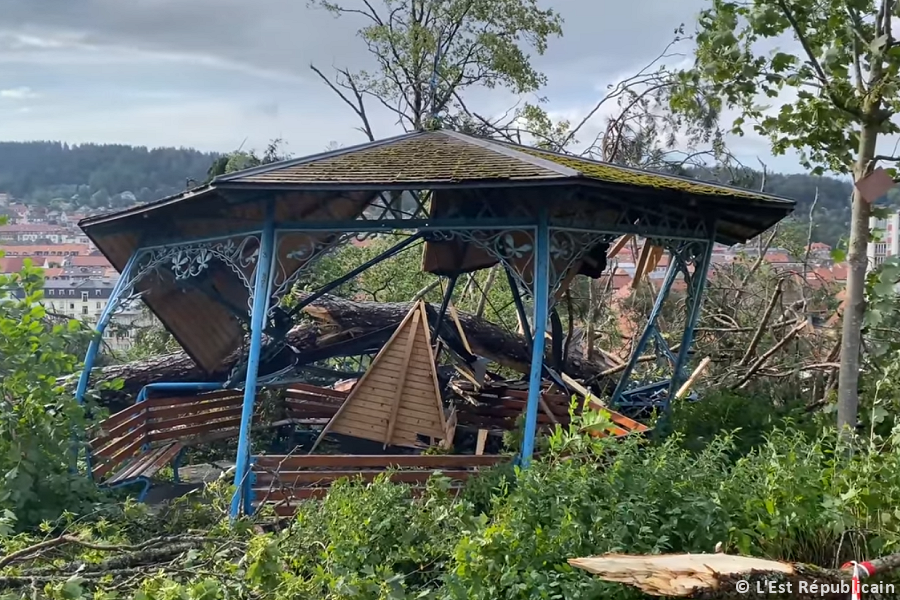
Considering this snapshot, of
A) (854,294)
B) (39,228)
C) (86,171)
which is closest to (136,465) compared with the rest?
(854,294)

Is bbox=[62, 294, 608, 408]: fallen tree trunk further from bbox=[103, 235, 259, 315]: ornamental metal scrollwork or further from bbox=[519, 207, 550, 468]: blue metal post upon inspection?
bbox=[519, 207, 550, 468]: blue metal post

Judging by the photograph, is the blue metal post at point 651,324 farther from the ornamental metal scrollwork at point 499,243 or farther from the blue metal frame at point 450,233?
the ornamental metal scrollwork at point 499,243

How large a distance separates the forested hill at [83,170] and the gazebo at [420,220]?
106 feet

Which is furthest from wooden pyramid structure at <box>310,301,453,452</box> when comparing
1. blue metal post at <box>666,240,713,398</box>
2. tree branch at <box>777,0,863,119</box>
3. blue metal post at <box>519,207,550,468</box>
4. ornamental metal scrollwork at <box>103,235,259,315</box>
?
tree branch at <box>777,0,863,119</box>

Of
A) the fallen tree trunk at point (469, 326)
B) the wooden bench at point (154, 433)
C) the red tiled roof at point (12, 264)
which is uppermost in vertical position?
the red tiled roof at point (12, 264)

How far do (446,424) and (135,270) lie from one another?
11.5ft

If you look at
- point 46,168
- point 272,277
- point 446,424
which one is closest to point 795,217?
point 446,424

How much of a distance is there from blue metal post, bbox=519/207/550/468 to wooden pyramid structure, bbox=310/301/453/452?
1.63m

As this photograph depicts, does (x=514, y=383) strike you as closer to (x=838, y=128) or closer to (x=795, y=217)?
(x=838, y=128)

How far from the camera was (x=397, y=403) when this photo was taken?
26.9ft

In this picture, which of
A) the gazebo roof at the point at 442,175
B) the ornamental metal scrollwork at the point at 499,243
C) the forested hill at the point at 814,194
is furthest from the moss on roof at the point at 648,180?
the forested hill at the point at 814,194

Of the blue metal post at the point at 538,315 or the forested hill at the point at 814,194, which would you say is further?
the forested hill at the point at 814,194

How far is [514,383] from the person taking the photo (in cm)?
1032

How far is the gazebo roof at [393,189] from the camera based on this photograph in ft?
21.5
